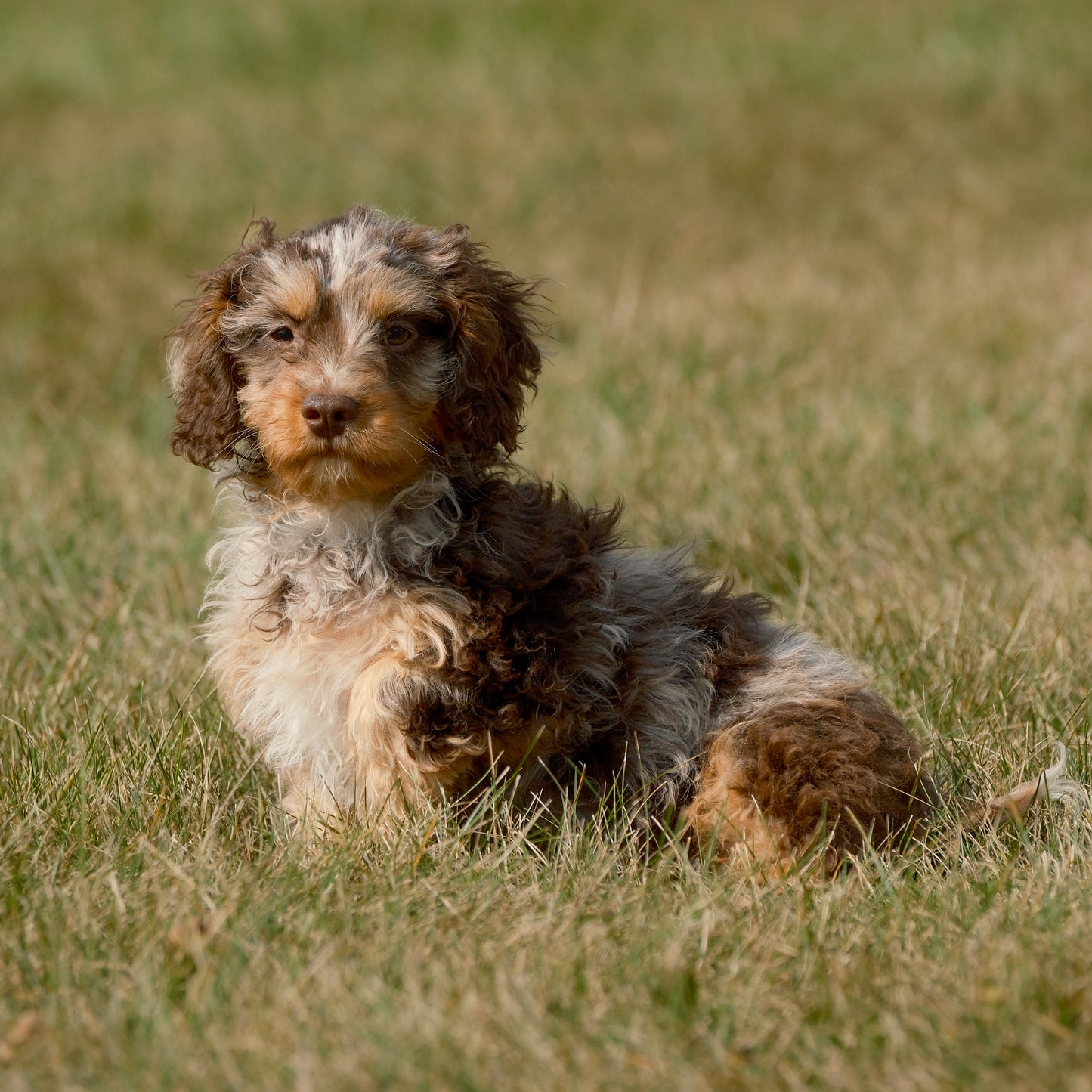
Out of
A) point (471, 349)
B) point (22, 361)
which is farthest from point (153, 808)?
point (22, 361)

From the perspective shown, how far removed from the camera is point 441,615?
409 centimetres

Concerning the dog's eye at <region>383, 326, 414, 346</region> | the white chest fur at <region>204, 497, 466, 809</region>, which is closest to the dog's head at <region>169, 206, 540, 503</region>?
the dog's eye at <region>383, 326, 414, 346</region>

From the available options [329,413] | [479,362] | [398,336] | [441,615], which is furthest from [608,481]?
[329,413]

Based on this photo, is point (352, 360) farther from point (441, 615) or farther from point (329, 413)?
point (441, 615)

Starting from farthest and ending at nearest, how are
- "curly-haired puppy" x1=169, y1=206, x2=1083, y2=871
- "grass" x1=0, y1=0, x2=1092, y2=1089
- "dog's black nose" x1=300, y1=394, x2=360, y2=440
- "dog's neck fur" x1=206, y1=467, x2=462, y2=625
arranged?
"dog's neck fur" x1=206, y1=467, x2=462, y2=625, "curly-haired puppy" x1=169, y1=206, x2=1083, y2=871, "dog's black nose" x1=300, y1=394, x2=360, y2=440, "grass" x1=0, y1=0, x2=1092, y2=1089

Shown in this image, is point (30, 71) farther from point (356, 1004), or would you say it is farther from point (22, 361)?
point (356, 1004)

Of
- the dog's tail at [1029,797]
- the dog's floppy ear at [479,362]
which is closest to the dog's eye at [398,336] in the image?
the dog's floppy ear at [479,362]

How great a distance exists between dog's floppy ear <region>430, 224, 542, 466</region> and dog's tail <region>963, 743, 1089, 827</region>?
159cm

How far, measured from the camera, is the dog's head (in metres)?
4.00

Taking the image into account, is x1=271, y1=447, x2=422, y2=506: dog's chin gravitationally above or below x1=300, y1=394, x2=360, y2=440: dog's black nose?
below

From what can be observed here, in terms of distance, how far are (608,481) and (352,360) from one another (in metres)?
3.40

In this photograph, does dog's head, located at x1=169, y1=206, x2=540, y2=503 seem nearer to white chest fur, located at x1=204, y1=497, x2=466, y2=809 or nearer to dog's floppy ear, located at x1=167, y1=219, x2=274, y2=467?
dog's floppy ear, located at x1=167, y1=219, x2=274, y2=467

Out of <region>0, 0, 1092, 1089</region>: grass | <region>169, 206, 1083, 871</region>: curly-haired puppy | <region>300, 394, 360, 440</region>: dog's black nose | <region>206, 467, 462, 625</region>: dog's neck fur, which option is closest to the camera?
<region>0, 0, 1092, 1089</region>: grass

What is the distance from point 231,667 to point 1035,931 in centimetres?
216
